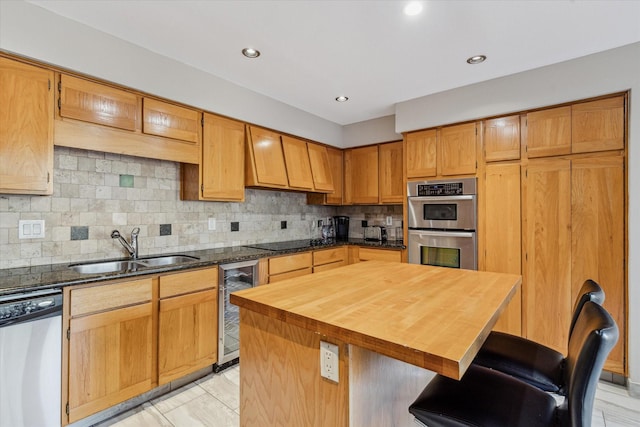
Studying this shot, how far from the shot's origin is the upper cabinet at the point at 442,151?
10.4 ft

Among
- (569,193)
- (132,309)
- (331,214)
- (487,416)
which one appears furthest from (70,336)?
(569,193)

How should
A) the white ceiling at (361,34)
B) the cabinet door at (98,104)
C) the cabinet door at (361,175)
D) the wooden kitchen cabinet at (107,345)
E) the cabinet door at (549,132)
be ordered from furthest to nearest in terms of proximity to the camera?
the cabinet door at (361,175) < the cabinet door at (549,132) < the cabinet door at (98,104) < the white ceiling at (361,34) < the wooden kitchen cabinet at (107,345)

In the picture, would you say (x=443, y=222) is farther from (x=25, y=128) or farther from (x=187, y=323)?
(x=25, y=128)

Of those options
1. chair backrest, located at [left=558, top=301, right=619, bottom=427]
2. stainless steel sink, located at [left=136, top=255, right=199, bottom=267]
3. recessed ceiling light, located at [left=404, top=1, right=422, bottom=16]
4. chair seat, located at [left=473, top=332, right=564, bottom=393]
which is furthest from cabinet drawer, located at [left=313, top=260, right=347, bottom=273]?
chair backrest, located at [left=558, top=301, right=619, bottom=427]

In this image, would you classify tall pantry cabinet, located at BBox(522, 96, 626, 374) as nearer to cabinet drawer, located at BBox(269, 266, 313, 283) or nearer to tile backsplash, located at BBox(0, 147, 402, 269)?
cabinet drawer, located at BBox(269, 266, 313, 283)

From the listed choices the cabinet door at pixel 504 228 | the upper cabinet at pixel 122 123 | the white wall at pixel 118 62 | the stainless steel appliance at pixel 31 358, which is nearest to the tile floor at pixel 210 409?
the stainless steel appliance at pixel 31 358

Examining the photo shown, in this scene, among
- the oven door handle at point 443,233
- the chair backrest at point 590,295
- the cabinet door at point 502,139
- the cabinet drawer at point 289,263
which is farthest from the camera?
the oven door handle at point 443,233

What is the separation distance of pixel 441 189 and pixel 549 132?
106cm

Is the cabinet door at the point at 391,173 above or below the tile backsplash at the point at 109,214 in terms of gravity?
above

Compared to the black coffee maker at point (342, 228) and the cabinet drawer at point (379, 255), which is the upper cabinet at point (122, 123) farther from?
the black coffee maker at point (342, 228)

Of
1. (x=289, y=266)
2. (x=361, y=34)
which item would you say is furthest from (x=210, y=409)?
(x=361, y=34)

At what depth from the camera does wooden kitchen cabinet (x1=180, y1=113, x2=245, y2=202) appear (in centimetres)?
280

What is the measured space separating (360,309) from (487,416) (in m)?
0.56

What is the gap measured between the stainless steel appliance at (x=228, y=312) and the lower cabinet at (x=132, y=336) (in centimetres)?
6
